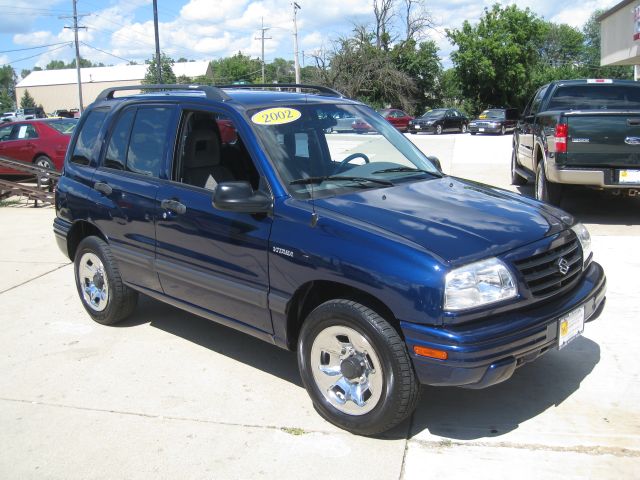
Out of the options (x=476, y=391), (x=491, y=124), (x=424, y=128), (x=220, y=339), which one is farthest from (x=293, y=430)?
(x=424, y=128)

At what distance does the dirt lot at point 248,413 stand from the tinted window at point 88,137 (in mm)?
1444

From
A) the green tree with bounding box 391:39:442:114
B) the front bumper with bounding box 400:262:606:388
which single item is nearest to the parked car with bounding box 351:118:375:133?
the front bumper with bounding box 400:262:606:388

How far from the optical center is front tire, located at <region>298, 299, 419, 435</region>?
3324 mm

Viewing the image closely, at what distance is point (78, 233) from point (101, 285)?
0.59 m

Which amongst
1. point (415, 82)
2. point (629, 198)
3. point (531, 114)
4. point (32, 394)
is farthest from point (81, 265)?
point (415, 82)

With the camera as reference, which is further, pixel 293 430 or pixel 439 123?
pixel 439 123

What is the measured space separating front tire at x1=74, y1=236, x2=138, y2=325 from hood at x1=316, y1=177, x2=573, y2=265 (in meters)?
2.30

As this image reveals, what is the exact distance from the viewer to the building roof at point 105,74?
360 feet

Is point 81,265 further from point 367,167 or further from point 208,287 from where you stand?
point 367,167

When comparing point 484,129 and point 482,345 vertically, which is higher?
point 484,129

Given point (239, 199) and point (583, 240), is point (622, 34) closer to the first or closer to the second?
point (583, 240)

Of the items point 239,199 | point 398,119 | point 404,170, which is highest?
point 398,119

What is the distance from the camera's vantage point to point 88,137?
5.59 meters

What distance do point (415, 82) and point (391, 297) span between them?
5162 centimetres
